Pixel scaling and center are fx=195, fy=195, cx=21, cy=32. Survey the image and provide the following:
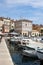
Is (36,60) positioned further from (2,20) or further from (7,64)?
(2,20)

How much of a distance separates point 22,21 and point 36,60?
71.3 metres

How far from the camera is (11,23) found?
4360 inches

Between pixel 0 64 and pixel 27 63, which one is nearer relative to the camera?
pixel 0 64

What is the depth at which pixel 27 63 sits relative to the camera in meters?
21.0

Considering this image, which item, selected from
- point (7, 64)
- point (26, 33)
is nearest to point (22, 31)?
point (26, 33)

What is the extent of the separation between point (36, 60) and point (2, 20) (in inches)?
3690

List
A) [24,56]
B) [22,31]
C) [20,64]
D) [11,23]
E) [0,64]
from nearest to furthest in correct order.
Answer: [0,64], [20,64], [24,56], [22,31], [11,23]

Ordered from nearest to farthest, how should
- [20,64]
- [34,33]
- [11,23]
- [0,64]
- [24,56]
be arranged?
[0,64], [20,64], [24,56], [34,33], [11,23]

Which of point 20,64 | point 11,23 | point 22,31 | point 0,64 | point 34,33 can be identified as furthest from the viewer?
point 11,23

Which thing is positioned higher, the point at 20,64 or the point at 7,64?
the point at 7,64

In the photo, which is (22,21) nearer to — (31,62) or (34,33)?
(34,33)

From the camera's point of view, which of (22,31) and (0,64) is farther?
(22,31)

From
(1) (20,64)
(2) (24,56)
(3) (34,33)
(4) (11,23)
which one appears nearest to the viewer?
(1) (20,64)

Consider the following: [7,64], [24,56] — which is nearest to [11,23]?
[24,56]
